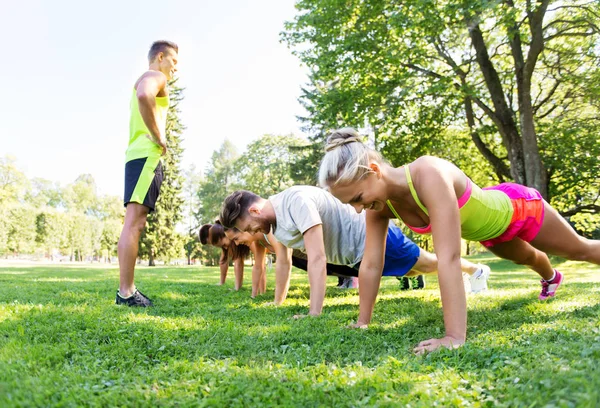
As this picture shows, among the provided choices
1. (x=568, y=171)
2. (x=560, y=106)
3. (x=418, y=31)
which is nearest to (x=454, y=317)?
(x=418, y=31)

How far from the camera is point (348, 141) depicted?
10.3 ft

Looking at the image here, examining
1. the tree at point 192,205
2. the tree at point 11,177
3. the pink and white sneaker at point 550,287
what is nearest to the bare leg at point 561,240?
the pink and white sneaker at point 550,287

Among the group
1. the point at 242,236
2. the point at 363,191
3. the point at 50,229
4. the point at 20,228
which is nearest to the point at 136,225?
the point at 242,236

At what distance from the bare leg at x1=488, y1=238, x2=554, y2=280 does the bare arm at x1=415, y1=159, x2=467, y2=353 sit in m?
1.58

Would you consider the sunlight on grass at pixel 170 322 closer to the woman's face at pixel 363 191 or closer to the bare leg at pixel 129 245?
the bare leg at pixel 129 245

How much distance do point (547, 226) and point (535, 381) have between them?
230 cm

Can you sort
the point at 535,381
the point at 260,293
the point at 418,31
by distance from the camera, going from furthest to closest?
the point at 418,31, the point at 260,293, the point at 535,381

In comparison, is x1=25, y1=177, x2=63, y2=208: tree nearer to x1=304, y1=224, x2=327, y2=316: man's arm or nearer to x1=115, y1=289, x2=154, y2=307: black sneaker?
x1=115, y1=289, x2=154, y2=307: black sneaker

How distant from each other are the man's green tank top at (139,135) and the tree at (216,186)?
35851 millimetres

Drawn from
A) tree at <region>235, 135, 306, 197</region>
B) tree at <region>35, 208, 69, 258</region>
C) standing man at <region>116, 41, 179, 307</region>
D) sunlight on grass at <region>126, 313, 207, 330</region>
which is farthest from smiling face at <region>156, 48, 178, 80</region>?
tree at <region>35, 208, 69, 258</region>

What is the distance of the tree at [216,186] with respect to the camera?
4248cm

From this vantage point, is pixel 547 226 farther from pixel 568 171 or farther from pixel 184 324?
pixel 568 171

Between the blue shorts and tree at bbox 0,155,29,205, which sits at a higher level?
tree at bbox 0,155,29,205

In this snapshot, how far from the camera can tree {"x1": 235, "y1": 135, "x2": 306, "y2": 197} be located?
3738 cm
